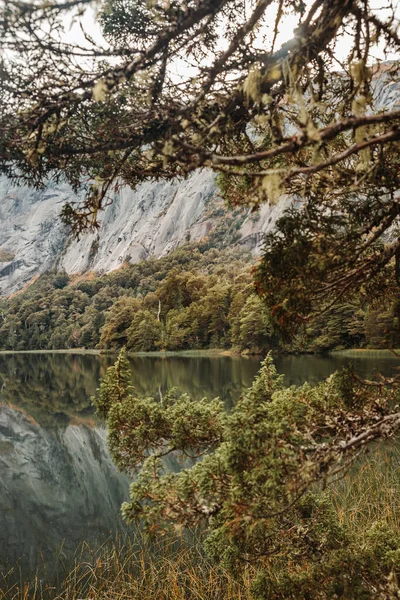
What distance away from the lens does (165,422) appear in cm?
357

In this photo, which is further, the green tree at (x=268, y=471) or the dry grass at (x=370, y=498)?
the dry grass at (x=370, y=498)

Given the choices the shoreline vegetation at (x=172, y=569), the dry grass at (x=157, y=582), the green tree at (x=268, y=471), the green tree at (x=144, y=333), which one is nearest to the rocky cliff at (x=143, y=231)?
the green tree at (x=144, y=333)

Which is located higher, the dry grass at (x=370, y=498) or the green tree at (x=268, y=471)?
the green tree at (x=268, y=471)

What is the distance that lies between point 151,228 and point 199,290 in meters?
82.4

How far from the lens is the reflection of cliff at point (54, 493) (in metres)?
8.39

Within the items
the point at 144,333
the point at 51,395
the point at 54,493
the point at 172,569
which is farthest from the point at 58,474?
the point at 144,333

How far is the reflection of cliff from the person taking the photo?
839cm

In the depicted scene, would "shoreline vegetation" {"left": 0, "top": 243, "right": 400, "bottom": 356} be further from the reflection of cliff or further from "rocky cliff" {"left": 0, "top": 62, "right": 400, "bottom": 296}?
"rocky cliff" {"left": 0, "top": 62, "right": 400, "bottom": 296}

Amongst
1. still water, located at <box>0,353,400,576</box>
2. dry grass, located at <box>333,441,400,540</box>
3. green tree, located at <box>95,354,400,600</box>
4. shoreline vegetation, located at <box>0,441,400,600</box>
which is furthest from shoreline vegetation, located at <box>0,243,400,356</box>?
still water, located at <box>0,353,400,576</box>

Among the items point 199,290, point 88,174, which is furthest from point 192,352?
point 88,174

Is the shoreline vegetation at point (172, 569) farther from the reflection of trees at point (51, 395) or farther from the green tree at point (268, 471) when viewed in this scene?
the reflection of trees at point (51, 395)

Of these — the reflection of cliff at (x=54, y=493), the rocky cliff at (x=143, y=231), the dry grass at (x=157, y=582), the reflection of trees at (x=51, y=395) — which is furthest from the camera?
the rocky cliff at (x=143, y=231)

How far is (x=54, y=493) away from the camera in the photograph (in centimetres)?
1162

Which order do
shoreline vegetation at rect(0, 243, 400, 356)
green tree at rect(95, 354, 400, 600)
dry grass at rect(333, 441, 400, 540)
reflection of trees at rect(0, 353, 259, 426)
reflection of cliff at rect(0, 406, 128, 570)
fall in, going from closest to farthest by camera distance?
1. green tree at rect(95, 354, 400, 600)
2. dry grass at rect(333, 441, 400, 540)
3. reflection of cliff at rect(0, 406, 128, 570)
4. reflection of trees at rect(0, 353, 259, 426)
5. shoreline vegetation at rect(0, 243, 400, 356)
